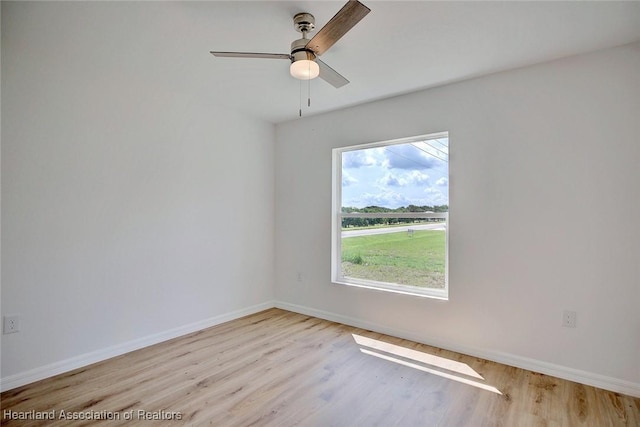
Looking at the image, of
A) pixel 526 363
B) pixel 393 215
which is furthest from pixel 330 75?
pixel 526 363

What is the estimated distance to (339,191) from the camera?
391 centimetres

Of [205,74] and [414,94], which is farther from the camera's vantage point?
[414,94]

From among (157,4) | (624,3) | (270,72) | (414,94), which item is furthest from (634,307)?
(157,4)

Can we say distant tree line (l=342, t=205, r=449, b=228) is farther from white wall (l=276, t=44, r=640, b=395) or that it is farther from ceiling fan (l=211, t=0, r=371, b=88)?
ceiling fan (l=211, t=0, r=371, b=88)

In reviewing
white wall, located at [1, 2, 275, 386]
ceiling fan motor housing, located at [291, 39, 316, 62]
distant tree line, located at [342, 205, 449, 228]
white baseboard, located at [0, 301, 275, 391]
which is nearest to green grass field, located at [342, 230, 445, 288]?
distant tree line, located at [342, 205, 449, 228]

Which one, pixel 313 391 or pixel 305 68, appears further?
pixel 313 391

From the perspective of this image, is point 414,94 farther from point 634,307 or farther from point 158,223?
point 158,223

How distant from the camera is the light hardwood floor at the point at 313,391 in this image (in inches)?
76.7

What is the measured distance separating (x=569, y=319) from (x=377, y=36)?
2.54 m

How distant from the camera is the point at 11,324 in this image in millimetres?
2258

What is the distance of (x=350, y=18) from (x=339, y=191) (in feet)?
7.94

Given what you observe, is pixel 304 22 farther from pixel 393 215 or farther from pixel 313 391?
pixel 313 391

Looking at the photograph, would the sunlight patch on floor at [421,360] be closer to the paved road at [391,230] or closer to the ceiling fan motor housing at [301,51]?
the paved road at [391,230]

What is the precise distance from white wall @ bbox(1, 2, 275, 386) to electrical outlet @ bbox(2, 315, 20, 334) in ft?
0.12
